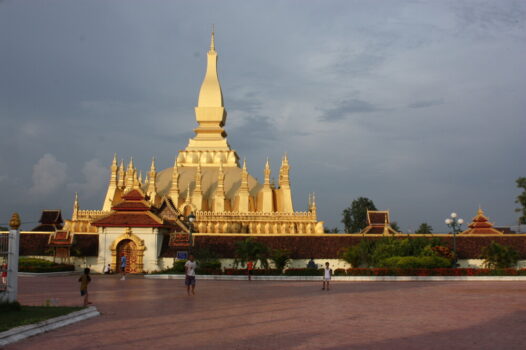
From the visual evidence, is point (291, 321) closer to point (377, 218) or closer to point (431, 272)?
point (431, 272)

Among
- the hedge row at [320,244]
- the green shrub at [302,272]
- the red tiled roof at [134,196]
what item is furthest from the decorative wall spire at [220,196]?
the green shrub at [302,272]

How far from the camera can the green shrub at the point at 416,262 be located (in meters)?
30.0

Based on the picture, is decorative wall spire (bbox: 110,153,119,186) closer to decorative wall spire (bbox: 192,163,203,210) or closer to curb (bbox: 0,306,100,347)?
decorative wall spire (bbox: 192,163,203,210)

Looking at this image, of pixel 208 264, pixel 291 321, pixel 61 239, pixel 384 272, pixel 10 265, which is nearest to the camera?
pixel 291 321

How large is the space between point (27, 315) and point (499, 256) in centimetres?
2732

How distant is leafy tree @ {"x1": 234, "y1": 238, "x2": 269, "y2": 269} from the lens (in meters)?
31.3

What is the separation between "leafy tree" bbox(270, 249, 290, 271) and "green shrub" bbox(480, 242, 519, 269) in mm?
11689

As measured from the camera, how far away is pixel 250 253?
31438 mm

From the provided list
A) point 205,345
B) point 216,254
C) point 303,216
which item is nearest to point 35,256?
point 216,254

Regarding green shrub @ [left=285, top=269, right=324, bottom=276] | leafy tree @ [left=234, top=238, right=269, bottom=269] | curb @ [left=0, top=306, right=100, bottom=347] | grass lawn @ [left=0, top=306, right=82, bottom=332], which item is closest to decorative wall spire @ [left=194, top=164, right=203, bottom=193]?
leafy tree @ [left=234, top=238, right=269, bottom=269]

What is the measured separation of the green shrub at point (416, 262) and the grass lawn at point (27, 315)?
801 inches

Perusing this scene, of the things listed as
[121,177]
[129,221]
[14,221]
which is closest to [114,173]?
[121,177]

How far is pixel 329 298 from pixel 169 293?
5.76 meters

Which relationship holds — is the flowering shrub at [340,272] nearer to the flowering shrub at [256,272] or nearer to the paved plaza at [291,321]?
the flowering shrub at [256,272]
